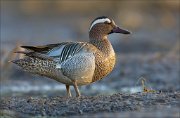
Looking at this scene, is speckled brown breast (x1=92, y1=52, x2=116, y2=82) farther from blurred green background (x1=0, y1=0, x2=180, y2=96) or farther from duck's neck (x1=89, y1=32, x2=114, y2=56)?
blurred green background (x1=0, y1=0, x2=180, y2=96)

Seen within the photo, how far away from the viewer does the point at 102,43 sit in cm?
1115

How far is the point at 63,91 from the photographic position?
14852 millimetres

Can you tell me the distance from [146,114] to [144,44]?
12.0 meters

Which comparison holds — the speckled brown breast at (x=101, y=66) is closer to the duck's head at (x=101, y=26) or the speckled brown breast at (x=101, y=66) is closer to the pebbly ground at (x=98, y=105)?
the duck's head at (x=101, y=26)

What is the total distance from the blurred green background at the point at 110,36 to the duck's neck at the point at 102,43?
2.74 m

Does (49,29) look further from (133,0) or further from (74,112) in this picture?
(74,112)

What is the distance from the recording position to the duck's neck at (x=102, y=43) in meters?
11.0

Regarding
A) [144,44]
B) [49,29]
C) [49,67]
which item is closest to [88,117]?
[49,67]

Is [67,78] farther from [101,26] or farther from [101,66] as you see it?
[101,26]

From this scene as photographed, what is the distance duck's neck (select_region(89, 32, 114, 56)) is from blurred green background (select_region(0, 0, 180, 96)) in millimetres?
2736

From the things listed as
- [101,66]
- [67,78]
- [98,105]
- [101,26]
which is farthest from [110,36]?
[98,105]

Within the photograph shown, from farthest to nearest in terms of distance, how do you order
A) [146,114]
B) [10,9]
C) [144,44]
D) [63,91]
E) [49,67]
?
[10,9]
[144,44]
[63,91]
[49,67]
[146,114]

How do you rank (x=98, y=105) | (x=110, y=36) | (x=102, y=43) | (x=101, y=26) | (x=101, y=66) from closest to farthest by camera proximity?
(x=98, y=105), (x=101, y=66), (x=102, y=43), (x=101, y=26), (x=110, y=36)

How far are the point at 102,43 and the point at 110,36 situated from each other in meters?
10.2
